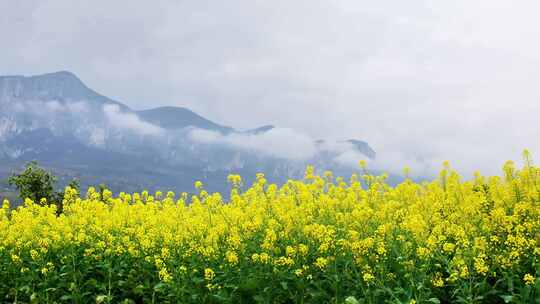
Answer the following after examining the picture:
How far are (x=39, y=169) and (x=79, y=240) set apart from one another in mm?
56775

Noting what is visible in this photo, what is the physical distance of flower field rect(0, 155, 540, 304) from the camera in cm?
817

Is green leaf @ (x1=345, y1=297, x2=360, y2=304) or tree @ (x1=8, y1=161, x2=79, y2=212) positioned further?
tree @ (x1=8, y1=161, x2=79, y2=212)

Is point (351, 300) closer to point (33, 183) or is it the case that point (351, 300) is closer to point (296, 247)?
point (296, 247)

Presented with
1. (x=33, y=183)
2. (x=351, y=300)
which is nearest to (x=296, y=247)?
(x=351, y=300)

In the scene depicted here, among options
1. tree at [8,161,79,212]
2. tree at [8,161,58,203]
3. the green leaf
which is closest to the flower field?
the green leaf

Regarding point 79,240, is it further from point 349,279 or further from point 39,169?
point 39,169

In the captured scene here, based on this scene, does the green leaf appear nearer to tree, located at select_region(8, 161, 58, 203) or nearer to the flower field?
the flower field

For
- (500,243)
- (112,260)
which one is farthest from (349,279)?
(112,260)

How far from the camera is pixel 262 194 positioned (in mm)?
12719

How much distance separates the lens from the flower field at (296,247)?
8172mm

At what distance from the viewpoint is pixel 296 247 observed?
916cm

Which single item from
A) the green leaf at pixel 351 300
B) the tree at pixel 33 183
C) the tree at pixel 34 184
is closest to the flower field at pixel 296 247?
the green leaf at pixel 351 300

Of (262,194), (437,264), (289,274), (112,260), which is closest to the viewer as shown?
(437,264)

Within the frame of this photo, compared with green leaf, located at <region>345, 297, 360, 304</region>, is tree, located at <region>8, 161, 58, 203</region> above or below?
above
